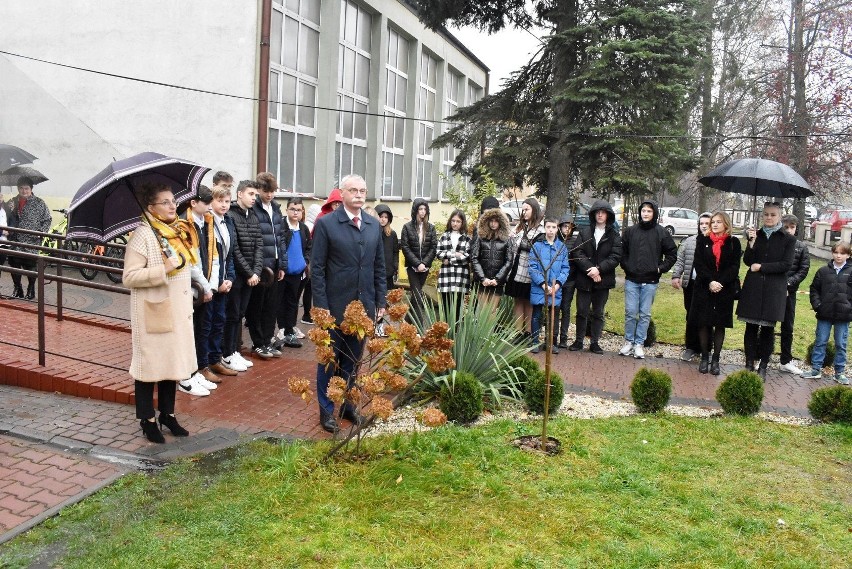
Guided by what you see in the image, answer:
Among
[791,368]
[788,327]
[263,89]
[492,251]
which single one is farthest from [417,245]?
[263,89]

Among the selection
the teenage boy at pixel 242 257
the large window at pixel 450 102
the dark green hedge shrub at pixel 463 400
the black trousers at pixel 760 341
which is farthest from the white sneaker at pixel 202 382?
the large window at pixel 450 102

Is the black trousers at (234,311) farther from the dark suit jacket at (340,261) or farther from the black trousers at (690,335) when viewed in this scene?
the black trousers at (690,335)

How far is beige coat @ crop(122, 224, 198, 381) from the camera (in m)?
5.14

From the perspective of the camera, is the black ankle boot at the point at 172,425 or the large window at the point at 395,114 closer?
the black ankle boot at the point at 172,425

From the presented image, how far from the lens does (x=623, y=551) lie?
3969 millimetres

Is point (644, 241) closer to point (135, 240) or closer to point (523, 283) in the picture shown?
point (523, 283)

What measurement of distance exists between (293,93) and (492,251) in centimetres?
901

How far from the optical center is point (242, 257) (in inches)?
291

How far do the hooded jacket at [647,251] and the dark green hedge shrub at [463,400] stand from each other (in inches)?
166

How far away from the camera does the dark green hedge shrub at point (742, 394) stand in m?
6.89

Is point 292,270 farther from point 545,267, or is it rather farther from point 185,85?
point 185,85

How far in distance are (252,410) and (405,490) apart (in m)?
2.20

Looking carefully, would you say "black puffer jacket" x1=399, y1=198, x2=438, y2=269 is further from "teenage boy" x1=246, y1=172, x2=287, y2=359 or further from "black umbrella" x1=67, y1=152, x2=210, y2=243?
"black umbrella" x1=67, y1=152, x2=210, y2=243

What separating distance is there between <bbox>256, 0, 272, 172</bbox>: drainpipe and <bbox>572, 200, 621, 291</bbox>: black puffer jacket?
277 inches
